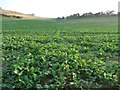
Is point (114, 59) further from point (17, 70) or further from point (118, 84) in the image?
point (17, 70)

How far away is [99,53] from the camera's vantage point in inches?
352

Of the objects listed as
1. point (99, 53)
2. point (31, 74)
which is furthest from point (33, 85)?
point (99, 53)

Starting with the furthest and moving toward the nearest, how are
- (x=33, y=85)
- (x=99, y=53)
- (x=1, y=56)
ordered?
1. (x=99, y=53)
2. (x=1, y=56)
3. (x=33, y=85)

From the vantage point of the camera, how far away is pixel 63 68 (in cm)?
628

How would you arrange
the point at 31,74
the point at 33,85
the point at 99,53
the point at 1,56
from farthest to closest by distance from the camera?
the point at 99,53 < the point at 1,56 < the point at 31,74 < the point at 33,85

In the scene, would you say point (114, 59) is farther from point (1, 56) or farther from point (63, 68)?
point (1, 56)

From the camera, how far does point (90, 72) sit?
20.5ft

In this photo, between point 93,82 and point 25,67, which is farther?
point 25,67

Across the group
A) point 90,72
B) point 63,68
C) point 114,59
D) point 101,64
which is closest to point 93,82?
point 90,72

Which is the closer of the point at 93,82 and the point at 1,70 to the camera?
the point at 93,82

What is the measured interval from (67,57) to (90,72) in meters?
1.31

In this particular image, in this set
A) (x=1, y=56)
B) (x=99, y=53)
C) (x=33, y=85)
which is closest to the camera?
(x=33, y=85)

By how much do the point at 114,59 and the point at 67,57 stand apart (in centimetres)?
207

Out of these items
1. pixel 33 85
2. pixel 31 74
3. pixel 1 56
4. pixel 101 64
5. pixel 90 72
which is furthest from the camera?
pixel 1 56
